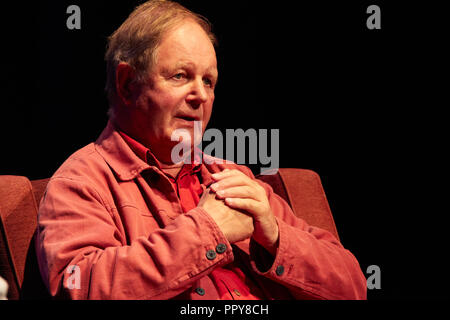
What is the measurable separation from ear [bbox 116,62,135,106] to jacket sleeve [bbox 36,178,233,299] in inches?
15.7

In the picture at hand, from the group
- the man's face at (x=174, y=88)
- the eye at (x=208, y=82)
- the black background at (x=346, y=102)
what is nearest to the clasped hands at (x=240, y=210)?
the man's face at (x=174, y=88)

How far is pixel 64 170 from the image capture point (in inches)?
54.5

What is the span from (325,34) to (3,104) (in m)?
1.43

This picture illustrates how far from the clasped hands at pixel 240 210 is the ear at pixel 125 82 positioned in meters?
0.40

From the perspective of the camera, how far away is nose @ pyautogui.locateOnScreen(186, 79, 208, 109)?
1.47 metres

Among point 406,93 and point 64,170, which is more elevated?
point 406,93

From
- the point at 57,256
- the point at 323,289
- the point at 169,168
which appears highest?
the point at 169,168

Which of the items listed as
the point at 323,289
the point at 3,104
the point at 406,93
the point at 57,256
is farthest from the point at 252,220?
the point at 406,93

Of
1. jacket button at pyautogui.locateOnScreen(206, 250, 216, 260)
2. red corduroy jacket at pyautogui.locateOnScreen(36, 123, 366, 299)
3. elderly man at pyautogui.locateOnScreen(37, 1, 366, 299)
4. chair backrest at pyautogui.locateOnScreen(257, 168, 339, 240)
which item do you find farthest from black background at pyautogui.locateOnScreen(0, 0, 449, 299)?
jacket button at pyautogui.locateOnScreen(206, 250, 216, 260)

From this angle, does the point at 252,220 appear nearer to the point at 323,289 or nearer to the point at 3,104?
the point at 323,289

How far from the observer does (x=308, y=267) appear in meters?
1.40

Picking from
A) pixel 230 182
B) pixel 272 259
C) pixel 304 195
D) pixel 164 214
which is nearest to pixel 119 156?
pixel 164 214

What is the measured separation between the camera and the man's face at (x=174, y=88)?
A: 1450 millimetres

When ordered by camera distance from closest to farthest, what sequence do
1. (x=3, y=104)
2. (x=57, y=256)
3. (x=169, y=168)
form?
(x=57, y=256) < (x=169, y=168) < (x=3, y=104)
